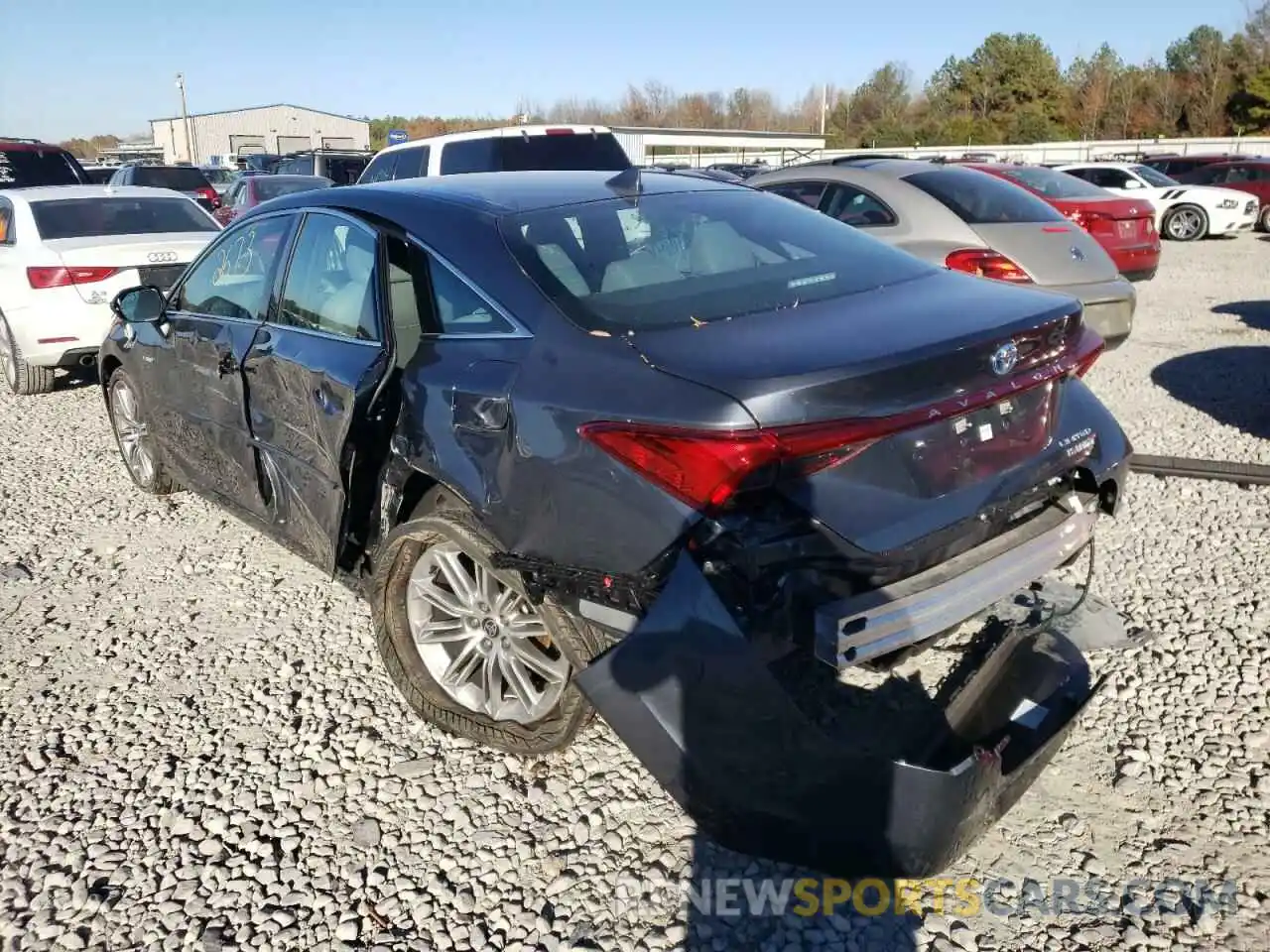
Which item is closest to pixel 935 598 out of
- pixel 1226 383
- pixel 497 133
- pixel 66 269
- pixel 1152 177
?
pixel 1226 383

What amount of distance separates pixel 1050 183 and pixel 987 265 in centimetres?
582

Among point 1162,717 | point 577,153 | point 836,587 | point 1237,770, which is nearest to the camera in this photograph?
point 836,587

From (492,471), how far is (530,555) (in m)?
0.26

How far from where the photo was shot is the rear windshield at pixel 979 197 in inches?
287

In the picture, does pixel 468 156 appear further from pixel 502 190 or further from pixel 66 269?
pixel 502 190

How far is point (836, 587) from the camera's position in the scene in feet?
7.28

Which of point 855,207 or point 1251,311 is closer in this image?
point 855,207

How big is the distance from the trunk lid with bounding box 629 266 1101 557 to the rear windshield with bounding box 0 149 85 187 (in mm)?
15030

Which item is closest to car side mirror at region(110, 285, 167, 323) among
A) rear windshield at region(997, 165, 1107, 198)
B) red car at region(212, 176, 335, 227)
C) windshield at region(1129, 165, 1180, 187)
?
rear windshield at region(997, 165, 1107, 198)

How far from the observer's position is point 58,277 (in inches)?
294

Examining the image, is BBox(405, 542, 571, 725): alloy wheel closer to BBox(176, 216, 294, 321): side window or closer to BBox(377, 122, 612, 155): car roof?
BBox(176, 216, 294, 321): side window

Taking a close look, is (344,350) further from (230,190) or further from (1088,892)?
(230,190)

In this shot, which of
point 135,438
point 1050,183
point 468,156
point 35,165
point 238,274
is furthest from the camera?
point 35,165

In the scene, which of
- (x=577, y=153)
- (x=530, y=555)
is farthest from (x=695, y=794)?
(x=577, y=153)
